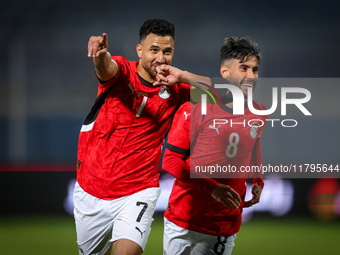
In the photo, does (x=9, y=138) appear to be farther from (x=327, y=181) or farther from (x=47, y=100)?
(x=327, y=181)

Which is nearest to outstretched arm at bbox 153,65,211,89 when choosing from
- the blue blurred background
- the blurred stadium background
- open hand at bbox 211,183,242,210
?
open hand at bbox 211,183,242,210

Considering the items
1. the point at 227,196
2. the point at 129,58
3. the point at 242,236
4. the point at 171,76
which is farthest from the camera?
the point at 129,58

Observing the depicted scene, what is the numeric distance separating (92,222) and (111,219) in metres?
0.15

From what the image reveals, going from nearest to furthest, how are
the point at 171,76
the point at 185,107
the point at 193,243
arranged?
the point at 171,76 → the point at 193,243 → the point at 185,107

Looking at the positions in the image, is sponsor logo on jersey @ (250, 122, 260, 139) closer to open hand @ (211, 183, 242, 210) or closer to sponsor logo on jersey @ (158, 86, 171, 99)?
open hand @ (211, 183, 242, 210)

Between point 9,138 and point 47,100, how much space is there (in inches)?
34.9

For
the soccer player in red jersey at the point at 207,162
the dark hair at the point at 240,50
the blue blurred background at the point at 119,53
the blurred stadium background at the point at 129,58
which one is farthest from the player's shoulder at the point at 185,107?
the blue blurred background at the point at 119,53

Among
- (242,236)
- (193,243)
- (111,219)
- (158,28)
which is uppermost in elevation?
(158,28)

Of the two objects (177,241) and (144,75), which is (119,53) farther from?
(177,241)

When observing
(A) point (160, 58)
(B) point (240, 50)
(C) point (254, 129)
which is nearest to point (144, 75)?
(A) point (160, 58)

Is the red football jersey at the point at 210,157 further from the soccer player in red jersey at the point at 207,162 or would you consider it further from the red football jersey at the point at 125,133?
the red football jersey at the point at 125,133

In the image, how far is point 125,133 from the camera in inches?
94.3

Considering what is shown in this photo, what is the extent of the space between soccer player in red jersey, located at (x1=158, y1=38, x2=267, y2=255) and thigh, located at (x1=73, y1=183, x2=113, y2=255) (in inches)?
17.1

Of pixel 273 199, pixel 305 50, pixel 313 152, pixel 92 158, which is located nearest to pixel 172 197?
pixel 92 158
